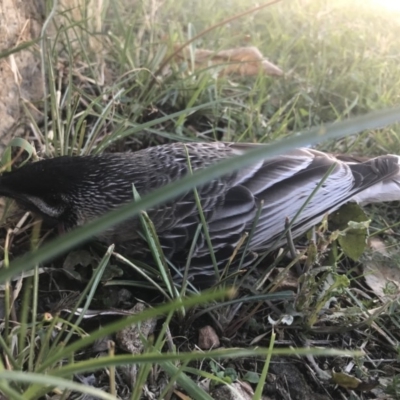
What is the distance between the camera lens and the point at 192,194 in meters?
2.52

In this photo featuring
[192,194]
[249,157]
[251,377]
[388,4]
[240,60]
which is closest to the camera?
[249,157]

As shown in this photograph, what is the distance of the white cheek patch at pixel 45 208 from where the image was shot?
2.31 metres

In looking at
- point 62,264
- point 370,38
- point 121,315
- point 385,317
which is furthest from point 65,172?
point 370,38

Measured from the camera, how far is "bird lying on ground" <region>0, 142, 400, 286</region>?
93.0 inches

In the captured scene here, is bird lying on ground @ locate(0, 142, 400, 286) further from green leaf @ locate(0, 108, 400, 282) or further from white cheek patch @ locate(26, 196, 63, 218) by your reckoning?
green leaf @ locate(0, 108, 400, 282)

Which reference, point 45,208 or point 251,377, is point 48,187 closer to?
point 45,208

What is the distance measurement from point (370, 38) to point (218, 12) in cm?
137

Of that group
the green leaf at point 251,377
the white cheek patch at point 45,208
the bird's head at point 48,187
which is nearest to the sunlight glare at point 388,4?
the bird's head at point 48,187

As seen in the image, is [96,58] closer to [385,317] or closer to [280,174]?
[280,174]

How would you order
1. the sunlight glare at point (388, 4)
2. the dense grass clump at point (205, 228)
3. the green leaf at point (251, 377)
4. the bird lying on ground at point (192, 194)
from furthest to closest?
1. the sunlight glare at point (388, 4)
2. the bird lying on ground at point (192, 194)
3. the green leaf at point (251, 377)
4. the dense grass clump at point (205, 228)

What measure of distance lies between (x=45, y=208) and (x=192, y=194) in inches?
27.5

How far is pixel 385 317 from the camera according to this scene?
2.38 m

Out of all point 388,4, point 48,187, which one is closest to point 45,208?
point 48,187

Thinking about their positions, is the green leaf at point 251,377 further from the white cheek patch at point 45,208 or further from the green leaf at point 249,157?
the green leaf at point 249,157
